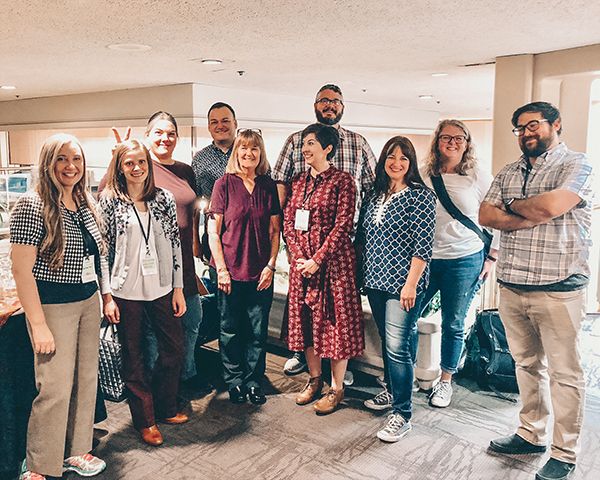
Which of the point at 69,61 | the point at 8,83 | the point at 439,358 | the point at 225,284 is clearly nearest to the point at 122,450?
the point at 225,284

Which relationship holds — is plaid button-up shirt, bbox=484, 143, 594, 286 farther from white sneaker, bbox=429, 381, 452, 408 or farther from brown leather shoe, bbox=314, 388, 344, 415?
brown leather shoe, bbox=314, 388, 344, 415

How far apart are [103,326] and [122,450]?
0.67m

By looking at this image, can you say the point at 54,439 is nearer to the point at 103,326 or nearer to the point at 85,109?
the point at 103,326

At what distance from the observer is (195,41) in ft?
11.0

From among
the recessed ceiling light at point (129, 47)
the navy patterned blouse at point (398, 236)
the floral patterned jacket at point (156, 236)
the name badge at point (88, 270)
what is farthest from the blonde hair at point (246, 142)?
the recessed ceiling light at point (129, 47)

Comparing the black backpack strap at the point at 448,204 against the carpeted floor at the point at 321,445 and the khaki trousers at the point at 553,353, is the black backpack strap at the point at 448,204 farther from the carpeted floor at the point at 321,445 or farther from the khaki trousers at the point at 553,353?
the carpeted floor at the point at 321,445

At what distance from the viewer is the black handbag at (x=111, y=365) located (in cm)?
282

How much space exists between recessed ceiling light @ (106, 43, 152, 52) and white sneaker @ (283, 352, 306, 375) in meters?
2.14

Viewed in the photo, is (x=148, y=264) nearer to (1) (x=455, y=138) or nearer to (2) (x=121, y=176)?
(2) (x=121, y=176)

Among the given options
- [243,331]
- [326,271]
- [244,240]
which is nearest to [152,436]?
[243,331]

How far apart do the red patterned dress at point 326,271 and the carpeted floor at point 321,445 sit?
380mm

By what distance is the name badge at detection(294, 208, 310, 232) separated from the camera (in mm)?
2814

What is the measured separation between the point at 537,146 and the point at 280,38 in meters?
1.66

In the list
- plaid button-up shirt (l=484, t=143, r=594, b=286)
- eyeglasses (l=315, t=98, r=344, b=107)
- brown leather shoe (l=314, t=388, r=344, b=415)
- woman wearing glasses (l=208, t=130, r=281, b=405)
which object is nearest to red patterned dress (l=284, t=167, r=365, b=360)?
woman wearing glasses (l=208, t=130, r=281, b=405)
